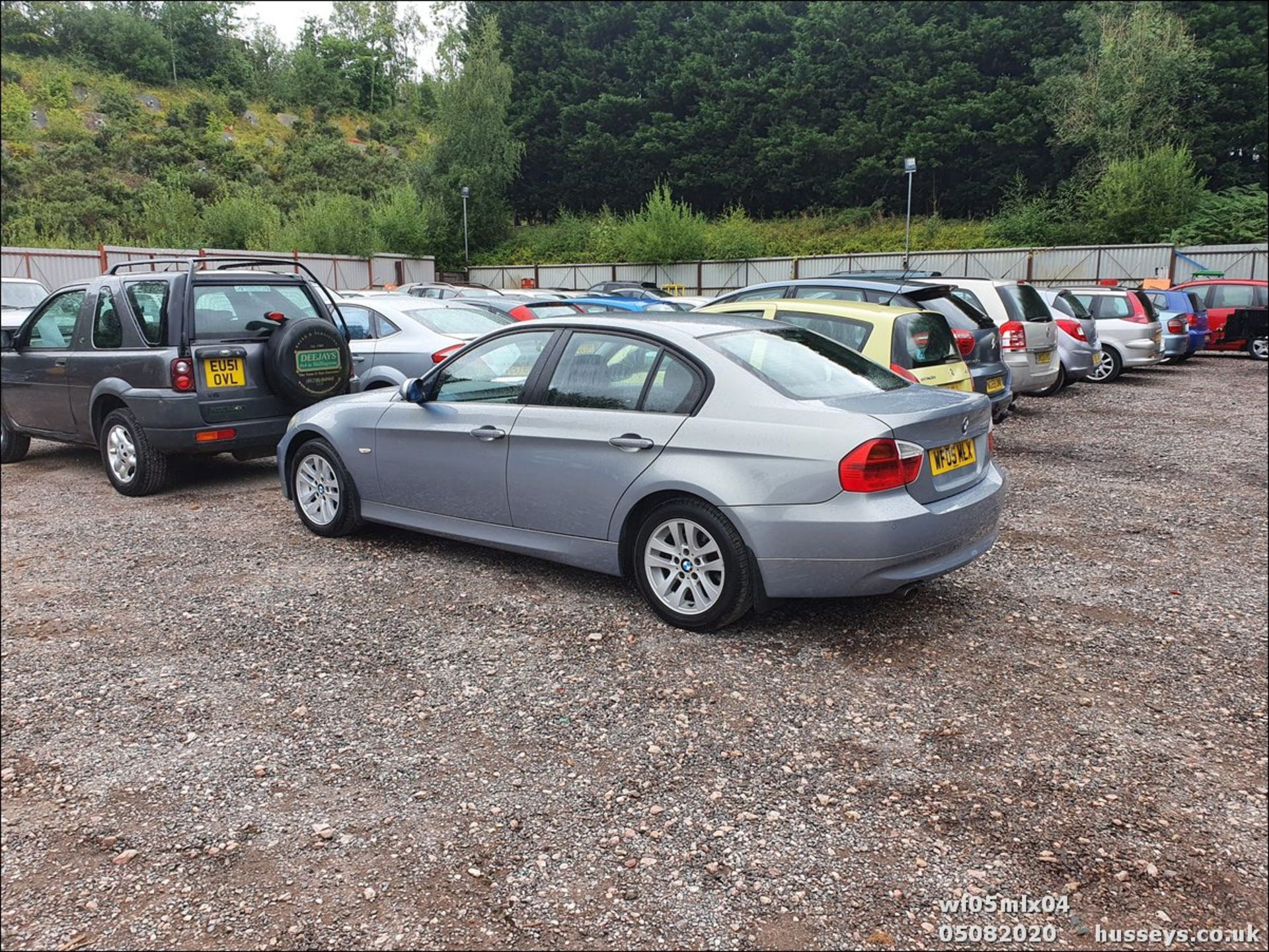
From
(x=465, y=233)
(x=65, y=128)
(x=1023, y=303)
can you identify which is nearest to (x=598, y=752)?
(x=1023, y=303)

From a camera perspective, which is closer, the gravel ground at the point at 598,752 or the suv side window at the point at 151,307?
the gravel ground at the point at 598,752

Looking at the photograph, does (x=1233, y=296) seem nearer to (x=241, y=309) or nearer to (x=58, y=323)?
(x=241, y=309)

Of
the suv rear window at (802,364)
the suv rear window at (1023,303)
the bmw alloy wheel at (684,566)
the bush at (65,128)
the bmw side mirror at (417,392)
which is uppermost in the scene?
the bush at (65,128)

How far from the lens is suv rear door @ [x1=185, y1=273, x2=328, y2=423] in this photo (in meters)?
7.38

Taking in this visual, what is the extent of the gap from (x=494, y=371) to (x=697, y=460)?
1635 millimetres

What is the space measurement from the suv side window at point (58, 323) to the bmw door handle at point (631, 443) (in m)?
5.96

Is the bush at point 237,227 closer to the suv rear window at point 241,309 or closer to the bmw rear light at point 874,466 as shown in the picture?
the suv rear window at point 241,309

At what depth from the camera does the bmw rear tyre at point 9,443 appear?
367 inches

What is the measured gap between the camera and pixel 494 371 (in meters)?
5.50

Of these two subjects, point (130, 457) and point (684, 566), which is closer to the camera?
point (684, 566)

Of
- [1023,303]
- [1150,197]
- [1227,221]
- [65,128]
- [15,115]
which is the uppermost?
[15,115]

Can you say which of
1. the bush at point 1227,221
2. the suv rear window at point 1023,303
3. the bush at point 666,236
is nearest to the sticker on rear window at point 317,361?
the suv rear window at point 1023,303

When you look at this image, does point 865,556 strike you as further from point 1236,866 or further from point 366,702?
point 366,702

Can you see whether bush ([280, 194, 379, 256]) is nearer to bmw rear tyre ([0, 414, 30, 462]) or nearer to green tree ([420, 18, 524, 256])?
green tree ([420, 18, 524, 256])
